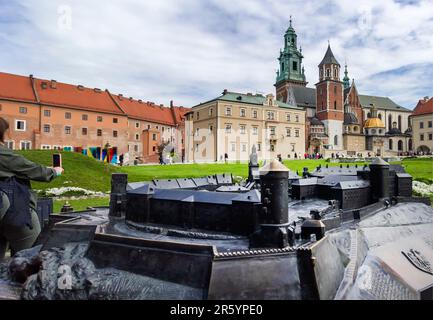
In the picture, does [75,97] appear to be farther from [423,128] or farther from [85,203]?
[423,128]

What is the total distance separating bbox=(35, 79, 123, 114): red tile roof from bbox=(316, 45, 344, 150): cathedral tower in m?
47.6

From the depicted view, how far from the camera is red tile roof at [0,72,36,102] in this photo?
42.4m

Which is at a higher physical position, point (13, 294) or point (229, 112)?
point (229, 112)

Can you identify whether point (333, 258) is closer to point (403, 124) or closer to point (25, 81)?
point (25, 81)

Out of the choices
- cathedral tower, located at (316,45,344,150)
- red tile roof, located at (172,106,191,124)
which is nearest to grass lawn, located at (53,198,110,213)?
red tile roof, located at (172,106,191,124)

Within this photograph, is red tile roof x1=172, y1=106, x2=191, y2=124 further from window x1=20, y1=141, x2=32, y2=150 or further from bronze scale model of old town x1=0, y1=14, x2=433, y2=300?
bronze scale model of old town x1=0, y1=14, x2=433, y2=300

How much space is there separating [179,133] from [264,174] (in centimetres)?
6076

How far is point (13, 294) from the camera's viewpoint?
717 centimetres

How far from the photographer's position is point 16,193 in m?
6.84

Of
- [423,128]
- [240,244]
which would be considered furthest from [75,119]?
[423,128]

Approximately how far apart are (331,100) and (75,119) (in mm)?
56602

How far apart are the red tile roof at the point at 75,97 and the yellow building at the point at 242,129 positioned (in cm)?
1514

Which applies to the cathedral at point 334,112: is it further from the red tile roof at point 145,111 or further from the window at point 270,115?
the red tile roof at point 145,111
